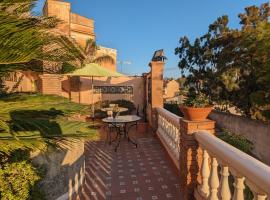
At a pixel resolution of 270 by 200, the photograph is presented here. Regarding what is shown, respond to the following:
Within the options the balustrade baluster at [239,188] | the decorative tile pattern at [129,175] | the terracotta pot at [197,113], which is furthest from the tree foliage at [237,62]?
the balustrade baluster at [239,188]

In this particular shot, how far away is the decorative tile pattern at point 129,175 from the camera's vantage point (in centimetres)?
407

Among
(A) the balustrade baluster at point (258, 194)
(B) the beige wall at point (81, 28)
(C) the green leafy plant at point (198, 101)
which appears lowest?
(A) the balustrade baluster at point (258, 194)

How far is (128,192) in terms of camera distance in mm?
4156

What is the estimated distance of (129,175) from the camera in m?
4.92

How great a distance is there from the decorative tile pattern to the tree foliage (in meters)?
11.8

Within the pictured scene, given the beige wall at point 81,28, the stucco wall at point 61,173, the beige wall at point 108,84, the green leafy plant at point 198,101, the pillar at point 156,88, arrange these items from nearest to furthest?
the stucco wall at point 61,173 < the green leafy plant at point 198,101 < the pillar at point 156,88 < the beige wall at point 108,84 < the beige wall at point 81,28

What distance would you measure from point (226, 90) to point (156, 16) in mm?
8487

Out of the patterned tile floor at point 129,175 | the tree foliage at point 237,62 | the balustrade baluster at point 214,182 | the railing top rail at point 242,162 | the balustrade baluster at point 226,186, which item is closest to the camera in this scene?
the railing top rail at point 242,162

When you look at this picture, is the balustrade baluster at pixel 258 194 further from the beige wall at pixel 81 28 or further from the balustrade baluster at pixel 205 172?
the beige wall at pixel 81 28

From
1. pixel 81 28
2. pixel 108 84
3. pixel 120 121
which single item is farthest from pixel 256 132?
pixel 81 28

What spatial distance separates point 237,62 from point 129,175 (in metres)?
16.3

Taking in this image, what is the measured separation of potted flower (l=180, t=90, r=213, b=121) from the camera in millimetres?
3180

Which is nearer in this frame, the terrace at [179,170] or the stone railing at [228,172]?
the stone railing at [228,172]

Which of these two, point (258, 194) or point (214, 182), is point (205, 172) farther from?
point (258, 194)
